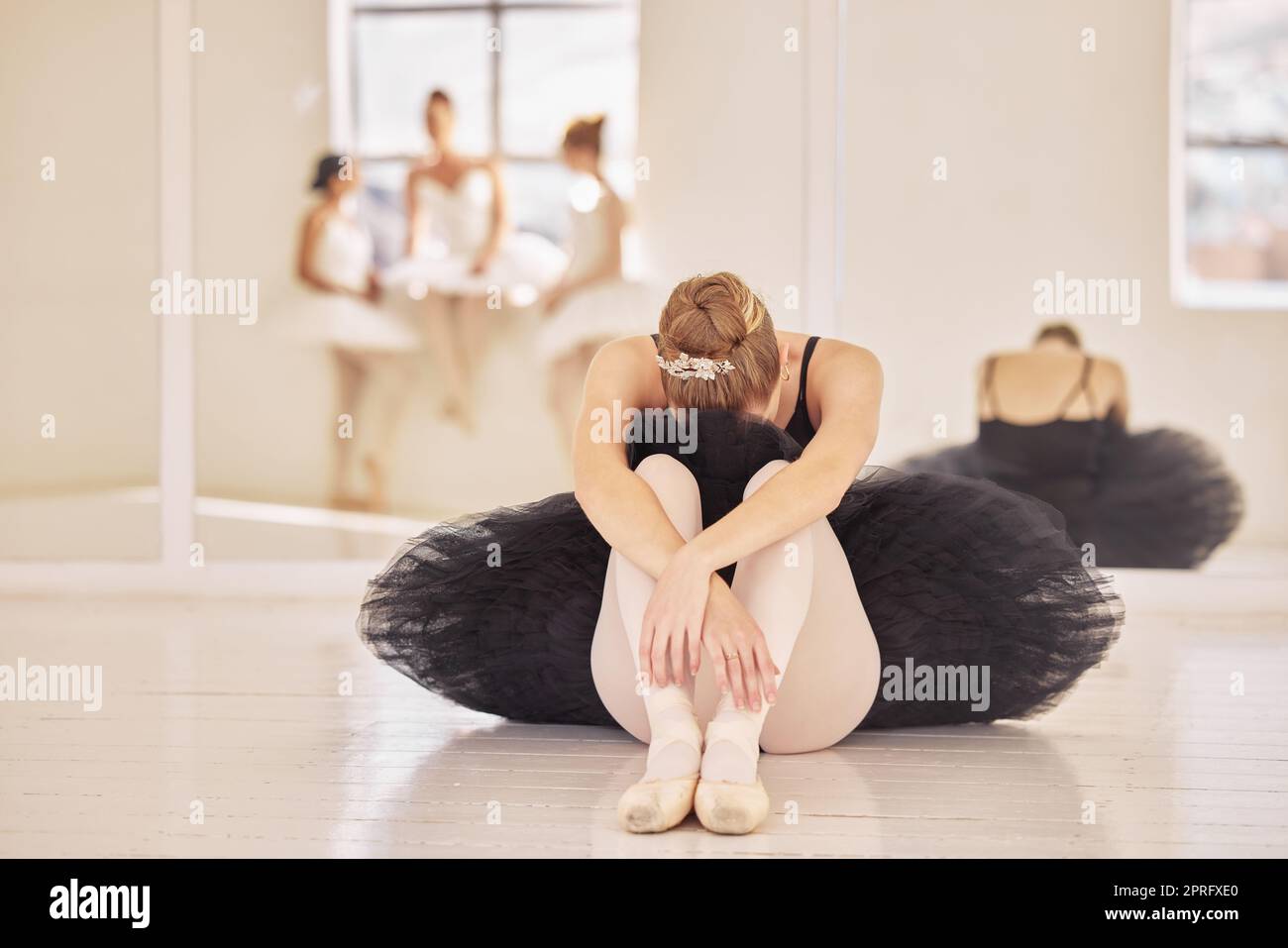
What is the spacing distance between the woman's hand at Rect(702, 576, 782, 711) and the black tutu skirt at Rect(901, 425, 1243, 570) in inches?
82.3

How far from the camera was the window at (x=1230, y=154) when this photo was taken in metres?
3.40

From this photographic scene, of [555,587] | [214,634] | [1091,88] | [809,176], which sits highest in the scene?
[1091,88]

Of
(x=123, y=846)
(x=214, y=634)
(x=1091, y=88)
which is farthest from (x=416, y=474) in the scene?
(x=123, y=846)

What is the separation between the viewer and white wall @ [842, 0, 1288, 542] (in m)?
3.40

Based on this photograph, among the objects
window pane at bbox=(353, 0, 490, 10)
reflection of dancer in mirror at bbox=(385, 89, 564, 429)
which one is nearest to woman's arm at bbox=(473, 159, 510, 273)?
reflection of dancer in mirror at bbox=(385, 89, 564, 429)

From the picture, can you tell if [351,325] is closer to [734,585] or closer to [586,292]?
[586,292]

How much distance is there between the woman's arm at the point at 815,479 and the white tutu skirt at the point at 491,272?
196 cm

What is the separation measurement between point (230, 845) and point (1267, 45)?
3.31 metres

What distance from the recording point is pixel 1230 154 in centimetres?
342

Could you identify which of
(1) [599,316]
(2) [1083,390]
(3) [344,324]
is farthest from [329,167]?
(2) [1083,390]

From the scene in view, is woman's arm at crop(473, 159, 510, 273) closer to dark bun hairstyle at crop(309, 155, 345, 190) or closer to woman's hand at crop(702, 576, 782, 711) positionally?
dark bun hairstyle at crop(309, 155, 345, 190)

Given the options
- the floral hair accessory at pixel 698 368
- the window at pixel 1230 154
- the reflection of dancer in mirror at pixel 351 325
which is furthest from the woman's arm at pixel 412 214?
the floral hair accessory at pixel 698 368

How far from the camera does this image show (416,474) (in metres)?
3.61

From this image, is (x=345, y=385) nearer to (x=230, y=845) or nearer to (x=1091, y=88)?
(x=1091, y=88)
